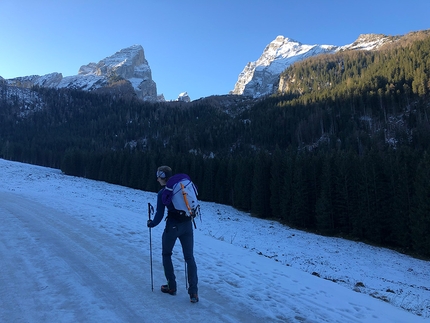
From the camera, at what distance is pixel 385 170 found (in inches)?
1549

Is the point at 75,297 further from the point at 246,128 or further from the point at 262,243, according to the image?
the point at 246,128

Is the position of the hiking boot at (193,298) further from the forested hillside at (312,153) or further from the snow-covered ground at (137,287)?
the forested hillside at (312,153)

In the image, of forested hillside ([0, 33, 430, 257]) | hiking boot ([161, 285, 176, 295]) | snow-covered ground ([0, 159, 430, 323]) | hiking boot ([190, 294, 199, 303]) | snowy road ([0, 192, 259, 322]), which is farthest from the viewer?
forested hillside ([0, 33, 430, 257])

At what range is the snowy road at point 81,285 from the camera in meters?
4.89

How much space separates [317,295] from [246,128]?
140416mm

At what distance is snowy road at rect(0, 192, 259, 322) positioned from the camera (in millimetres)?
4891

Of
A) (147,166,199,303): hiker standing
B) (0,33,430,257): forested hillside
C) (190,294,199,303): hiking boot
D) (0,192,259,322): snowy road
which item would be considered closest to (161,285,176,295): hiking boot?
(147,166,199,303): hiker standing

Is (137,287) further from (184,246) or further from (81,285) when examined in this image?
(184,246)

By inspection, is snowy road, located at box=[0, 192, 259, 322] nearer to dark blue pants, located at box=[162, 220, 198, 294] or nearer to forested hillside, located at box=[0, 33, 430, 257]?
dark blue pants, located at box=[162, 220, 198, 294]

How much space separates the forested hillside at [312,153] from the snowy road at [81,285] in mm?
36718

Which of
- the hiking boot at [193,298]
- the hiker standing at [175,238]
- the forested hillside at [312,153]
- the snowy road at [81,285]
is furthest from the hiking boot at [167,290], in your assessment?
the forested hillside at [312,153]

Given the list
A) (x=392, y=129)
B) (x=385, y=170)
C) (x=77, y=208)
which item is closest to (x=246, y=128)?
(x=392, y=129)

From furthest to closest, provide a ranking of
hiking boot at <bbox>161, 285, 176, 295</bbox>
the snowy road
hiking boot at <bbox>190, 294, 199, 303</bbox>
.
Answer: hiking boot at <bbox>161, 285, 176, 295</bbox>
hiking boot at <bbox>190, 294, 199, 303</bbox>
the snowy road

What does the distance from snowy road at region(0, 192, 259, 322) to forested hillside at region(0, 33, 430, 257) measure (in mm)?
36718
